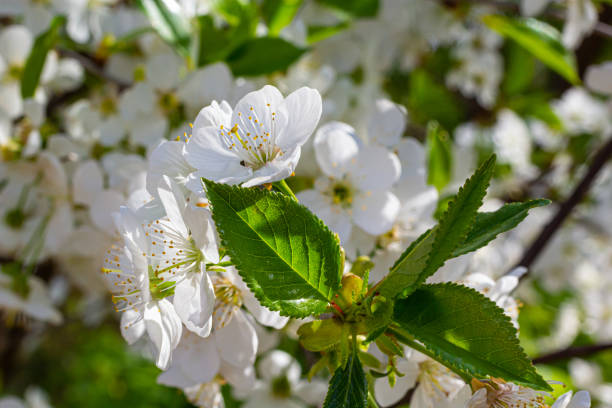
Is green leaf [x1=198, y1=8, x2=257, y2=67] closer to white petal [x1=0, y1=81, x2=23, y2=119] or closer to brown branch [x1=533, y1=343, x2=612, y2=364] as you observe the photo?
white petal [x1=0, y1=81, x2=23, y2=119]

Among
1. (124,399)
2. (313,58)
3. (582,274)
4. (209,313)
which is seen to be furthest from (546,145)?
(124,399)

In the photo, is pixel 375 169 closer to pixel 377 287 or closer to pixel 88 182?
pixel 377 287

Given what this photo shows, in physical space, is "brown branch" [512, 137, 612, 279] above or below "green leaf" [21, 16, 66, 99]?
below

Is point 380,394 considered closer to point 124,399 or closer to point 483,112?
point 483,112

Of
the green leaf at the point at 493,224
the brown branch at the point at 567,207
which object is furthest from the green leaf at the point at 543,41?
the green leaf at the point at 493,224

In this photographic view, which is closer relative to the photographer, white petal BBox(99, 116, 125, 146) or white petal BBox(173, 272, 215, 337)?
white petal BBox(173, 272, 215, 337)

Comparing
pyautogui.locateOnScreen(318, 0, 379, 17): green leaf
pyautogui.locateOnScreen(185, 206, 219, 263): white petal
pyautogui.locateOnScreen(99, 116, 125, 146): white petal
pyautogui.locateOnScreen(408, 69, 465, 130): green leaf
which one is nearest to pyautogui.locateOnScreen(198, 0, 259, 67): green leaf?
pyautogui.locateOnScreen(99, 116, 125, 146): white petal

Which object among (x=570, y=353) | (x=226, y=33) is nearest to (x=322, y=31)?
(x=226, y=33)
